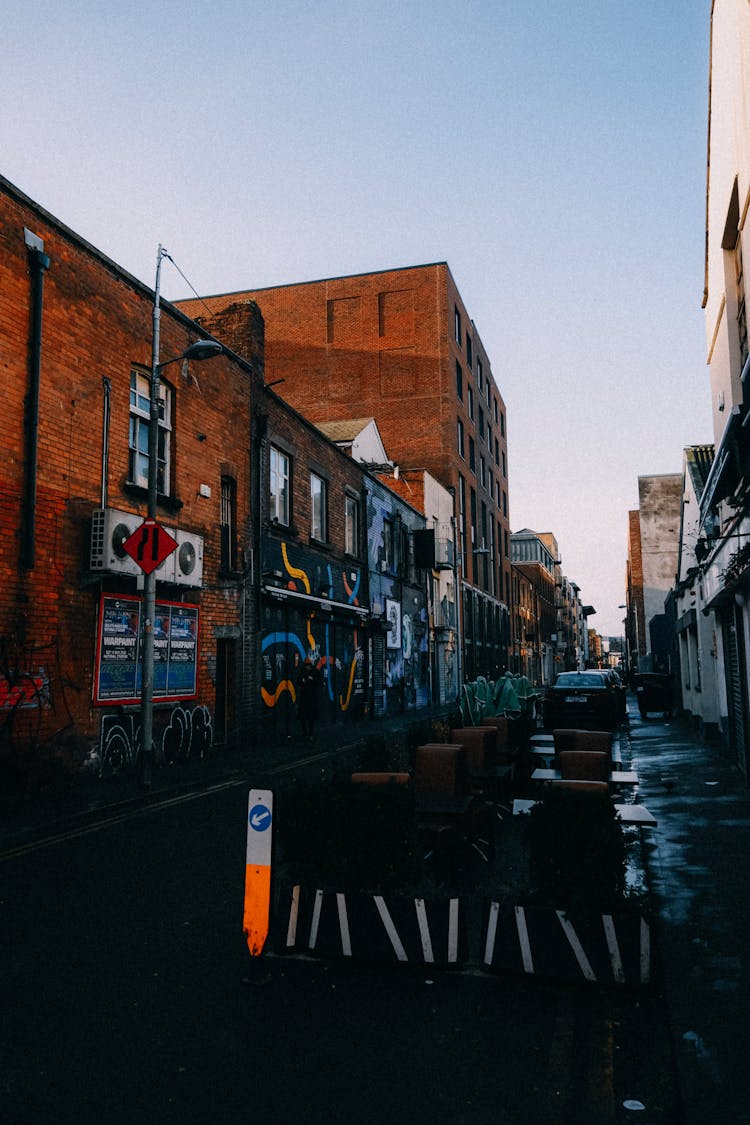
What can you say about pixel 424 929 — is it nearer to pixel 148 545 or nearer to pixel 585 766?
pixel 585 766

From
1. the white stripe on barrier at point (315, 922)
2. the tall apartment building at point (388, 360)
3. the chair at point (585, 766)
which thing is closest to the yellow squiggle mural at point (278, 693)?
the chair at point (585, 766)

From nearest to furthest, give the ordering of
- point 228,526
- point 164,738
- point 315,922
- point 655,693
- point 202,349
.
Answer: point 315,922 → point 202,349 → point 164,738 → point 228,526 → point 655,693

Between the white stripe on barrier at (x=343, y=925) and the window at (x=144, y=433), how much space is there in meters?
10.2

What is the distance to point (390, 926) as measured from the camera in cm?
464

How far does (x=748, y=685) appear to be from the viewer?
11164 mm

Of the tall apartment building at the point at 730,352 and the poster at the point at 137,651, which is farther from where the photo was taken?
the poster at the point at 137,651

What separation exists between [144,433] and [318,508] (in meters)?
8.94

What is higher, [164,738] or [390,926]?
[164,738]

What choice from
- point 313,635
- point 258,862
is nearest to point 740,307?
point 258,862

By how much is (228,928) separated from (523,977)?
6.75 feet

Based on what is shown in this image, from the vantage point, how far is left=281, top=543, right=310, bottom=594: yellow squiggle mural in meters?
19.8

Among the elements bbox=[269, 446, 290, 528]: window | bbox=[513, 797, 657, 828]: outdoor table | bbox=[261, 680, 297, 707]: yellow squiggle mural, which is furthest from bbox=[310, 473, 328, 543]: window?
bbox=[513, 797, 657, 828]: outdoor table

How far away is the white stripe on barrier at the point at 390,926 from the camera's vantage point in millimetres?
4605

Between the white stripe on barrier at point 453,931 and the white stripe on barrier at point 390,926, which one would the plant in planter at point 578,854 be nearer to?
the white stripe on barrier at point 453,931
